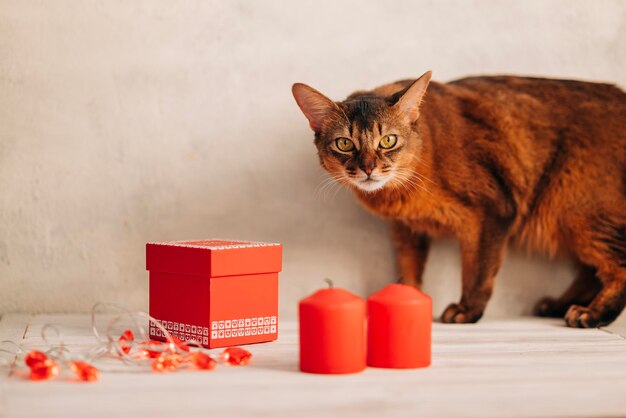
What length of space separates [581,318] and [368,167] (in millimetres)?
741

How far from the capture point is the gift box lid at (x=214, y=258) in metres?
1.74

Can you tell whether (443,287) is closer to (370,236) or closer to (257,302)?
(370,236)

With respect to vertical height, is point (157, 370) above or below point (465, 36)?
below

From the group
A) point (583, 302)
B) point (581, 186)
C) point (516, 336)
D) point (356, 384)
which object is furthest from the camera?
point (583, 302)

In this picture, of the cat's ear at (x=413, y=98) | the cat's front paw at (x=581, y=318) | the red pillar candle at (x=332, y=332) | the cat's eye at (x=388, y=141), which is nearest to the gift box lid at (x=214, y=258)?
the red pillar candle at (x=332, y=332)

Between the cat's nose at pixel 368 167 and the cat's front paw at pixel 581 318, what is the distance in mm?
717

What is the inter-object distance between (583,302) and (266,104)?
113 centimetres

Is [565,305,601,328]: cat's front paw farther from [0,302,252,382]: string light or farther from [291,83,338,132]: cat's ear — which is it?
[0,302,252,382]: string light

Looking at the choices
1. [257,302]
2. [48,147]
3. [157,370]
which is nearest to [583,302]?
[257,302]

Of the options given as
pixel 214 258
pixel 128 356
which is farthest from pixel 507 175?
pixel 128 356

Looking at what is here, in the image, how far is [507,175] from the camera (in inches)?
85.5

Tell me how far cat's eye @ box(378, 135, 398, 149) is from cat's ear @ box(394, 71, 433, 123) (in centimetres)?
8

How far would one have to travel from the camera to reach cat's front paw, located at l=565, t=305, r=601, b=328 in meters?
2.13

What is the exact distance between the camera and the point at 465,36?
7.78 feet
